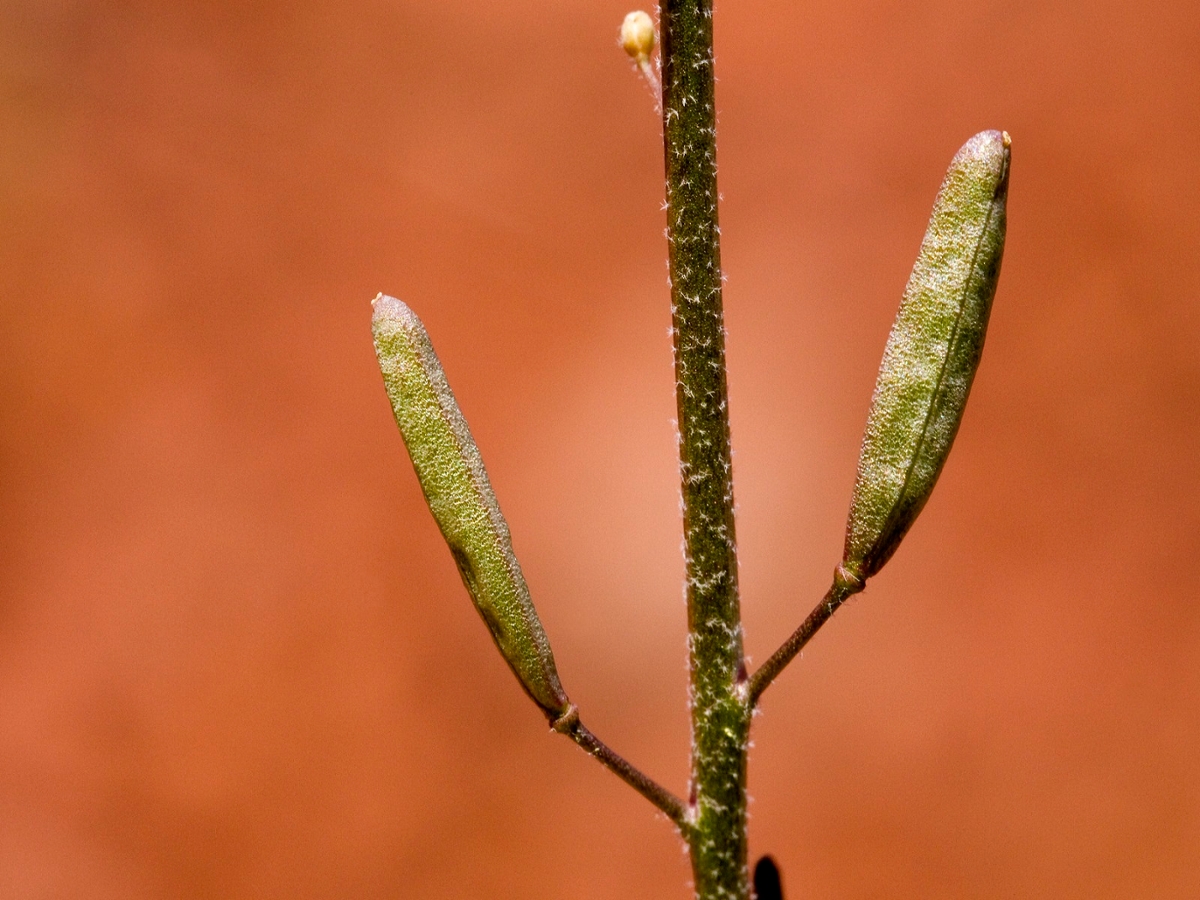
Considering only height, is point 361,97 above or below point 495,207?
above

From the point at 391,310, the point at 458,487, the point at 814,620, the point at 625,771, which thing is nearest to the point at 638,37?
the point at 391,310

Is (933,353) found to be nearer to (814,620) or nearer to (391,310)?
(814,620)

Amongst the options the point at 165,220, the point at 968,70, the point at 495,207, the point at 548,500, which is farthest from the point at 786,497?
the point at 165,220

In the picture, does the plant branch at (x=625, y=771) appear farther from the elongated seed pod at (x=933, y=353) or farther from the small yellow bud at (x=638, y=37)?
the small yellow bud at (x=638, y=37)

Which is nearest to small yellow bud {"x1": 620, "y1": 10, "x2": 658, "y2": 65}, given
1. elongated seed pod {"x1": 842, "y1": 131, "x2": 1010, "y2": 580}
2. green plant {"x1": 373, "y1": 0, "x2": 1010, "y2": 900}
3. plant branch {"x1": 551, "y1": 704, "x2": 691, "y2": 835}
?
green plant {"x1": 373, "y1": 0, "x2": 1010, "y2": 900}

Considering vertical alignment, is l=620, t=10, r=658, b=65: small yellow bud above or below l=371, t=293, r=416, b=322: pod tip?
above

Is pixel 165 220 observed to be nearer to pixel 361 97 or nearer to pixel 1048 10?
pixel 361 97

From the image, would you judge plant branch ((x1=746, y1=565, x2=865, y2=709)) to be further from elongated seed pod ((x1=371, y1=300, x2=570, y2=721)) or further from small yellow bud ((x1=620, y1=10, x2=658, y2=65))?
small yellow bud ((x1=620, y1=10, x2=658, y2=65))
